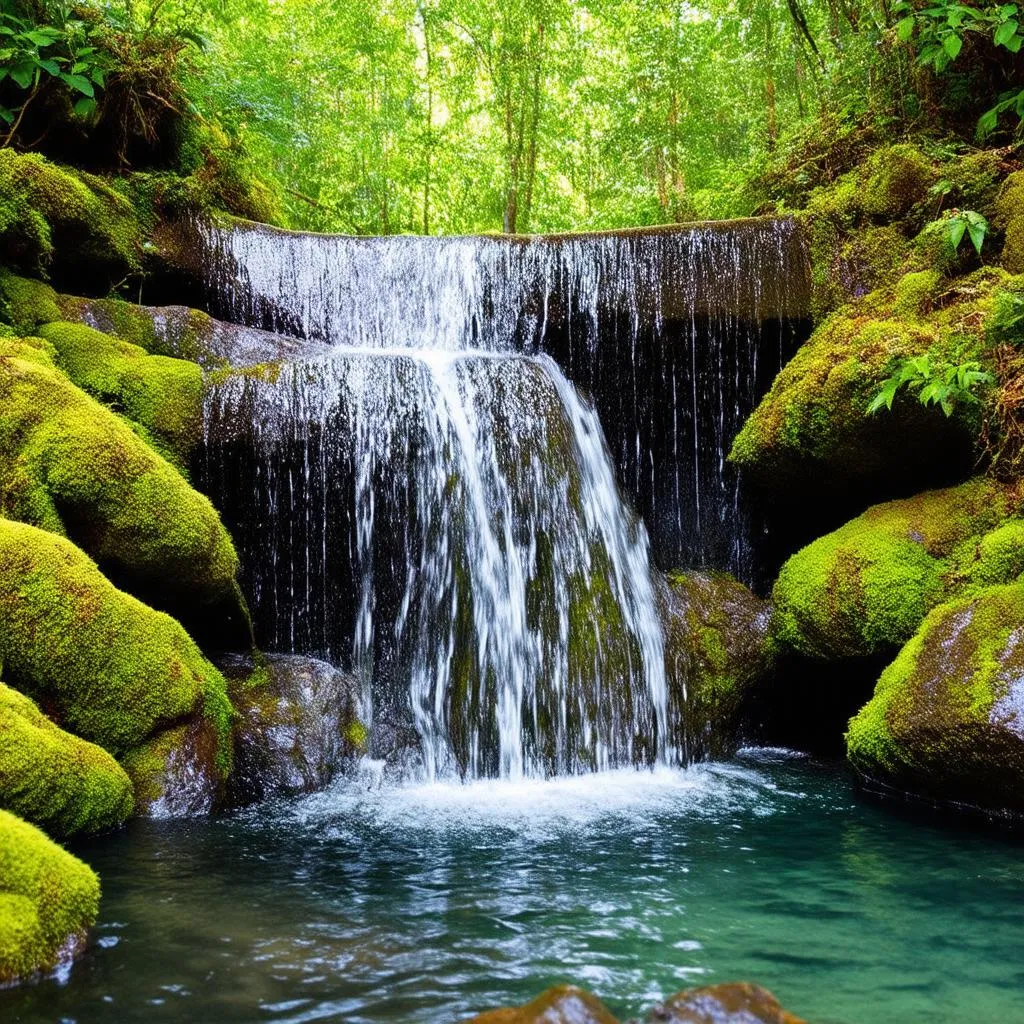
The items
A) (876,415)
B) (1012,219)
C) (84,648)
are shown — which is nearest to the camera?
(84,648)

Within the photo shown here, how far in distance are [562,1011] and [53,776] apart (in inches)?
109

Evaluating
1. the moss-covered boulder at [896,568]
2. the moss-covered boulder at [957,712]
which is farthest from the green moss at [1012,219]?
the moss-covered boulder at [957,712]

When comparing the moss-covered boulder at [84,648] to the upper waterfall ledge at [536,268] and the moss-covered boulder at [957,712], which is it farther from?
the upper waterfall ledge at [536,268]

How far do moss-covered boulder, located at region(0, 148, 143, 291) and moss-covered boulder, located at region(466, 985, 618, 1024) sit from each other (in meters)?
6.95

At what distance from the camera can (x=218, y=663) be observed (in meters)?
6.11

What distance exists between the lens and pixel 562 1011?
1.90 meters

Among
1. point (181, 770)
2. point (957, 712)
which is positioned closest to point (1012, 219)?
point (957, 712)

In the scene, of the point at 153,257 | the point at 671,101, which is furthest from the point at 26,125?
the point at 671,101

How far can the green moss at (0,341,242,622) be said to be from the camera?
5004 millimetres

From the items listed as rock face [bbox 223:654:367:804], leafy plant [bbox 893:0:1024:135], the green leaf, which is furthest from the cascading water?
the green leaf

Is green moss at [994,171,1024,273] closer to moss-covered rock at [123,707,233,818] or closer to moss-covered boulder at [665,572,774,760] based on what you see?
moss-covered boulder at [665,572,774,760]

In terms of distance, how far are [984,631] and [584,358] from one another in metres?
4.59

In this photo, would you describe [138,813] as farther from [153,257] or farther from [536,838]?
[153,257]

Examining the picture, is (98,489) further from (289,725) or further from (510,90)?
(510,90)
